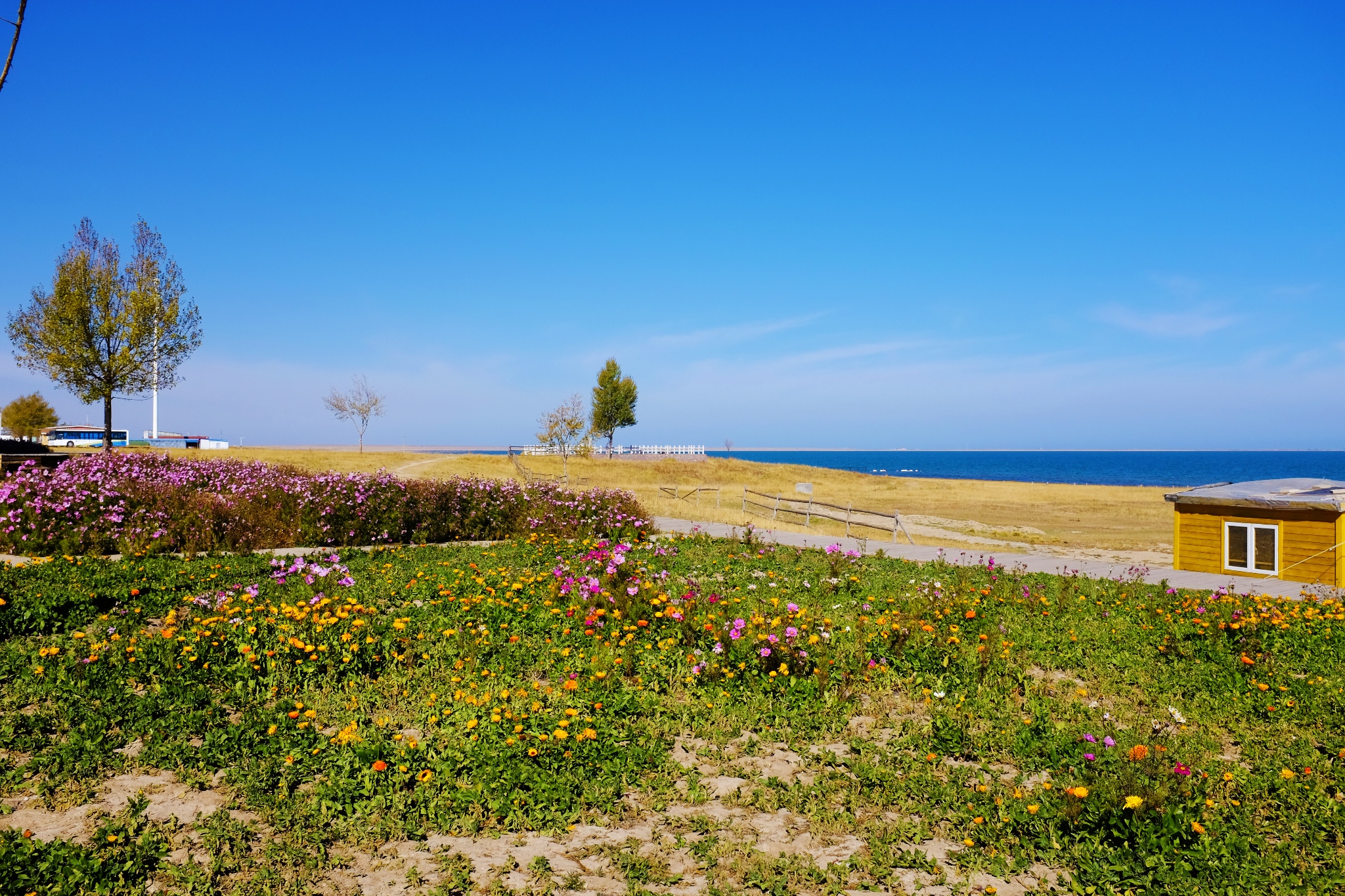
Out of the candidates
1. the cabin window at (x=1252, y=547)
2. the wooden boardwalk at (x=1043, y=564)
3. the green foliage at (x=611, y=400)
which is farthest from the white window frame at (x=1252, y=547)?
the green foliage at (x=611, y=400)

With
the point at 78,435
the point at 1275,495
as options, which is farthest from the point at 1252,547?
the point at 78,435

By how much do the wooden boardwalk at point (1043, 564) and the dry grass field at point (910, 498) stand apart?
15.8 ft

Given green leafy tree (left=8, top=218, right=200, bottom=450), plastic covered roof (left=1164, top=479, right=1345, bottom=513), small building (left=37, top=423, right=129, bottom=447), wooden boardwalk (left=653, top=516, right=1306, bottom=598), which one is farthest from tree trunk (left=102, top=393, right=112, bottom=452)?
small building (left=37, top=423, right=129, bottom=447)

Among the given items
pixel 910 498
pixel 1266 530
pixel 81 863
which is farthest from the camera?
pixel 910 498

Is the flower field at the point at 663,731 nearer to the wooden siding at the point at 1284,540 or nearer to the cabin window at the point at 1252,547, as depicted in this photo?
the wooden siding at the point at 1284,540

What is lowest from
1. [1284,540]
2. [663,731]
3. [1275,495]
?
[663,731]

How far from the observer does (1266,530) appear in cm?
1376

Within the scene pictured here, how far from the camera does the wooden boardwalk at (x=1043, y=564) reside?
1209 cm

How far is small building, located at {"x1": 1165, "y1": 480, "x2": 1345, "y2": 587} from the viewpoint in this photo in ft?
42.2

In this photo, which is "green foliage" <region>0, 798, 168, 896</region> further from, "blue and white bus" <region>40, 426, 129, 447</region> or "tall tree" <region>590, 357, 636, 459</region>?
"blue and white bus" <region>40, 426, 129, 447</region>

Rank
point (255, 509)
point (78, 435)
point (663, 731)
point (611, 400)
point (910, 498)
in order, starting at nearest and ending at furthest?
1. point (663, 731)
2. point (255, 509)
3. point (910, 498)
4. point (611, 400)
5. point (78, 435)

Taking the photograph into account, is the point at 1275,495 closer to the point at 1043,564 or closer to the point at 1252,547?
the point at 1252,547

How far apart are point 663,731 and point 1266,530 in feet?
45.2

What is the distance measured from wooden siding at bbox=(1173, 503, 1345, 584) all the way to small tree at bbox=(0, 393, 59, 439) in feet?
231
